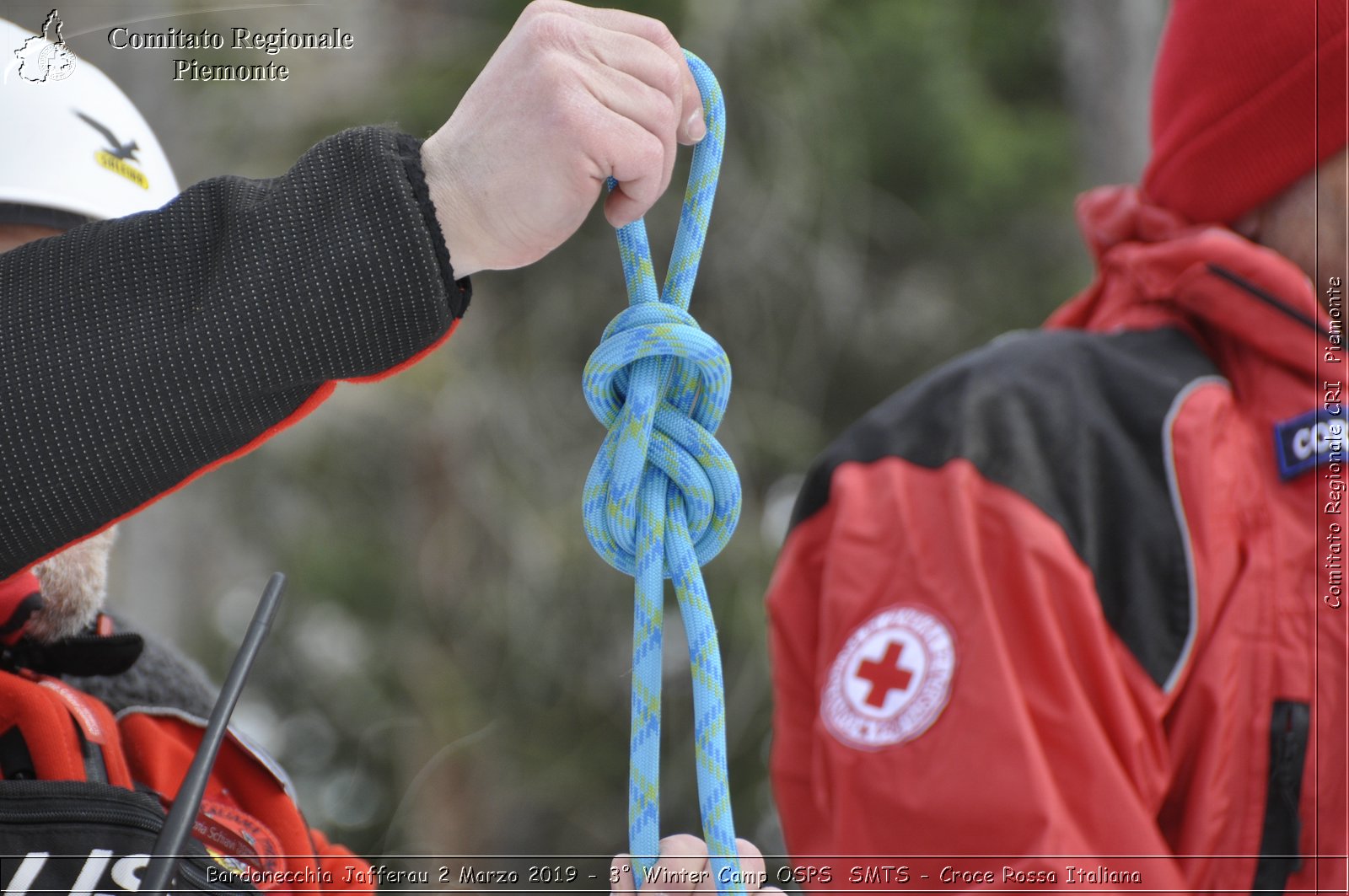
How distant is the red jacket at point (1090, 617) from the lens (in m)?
1.47

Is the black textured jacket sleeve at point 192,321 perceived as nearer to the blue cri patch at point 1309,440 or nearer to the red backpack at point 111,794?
the red backpack at point 111,794

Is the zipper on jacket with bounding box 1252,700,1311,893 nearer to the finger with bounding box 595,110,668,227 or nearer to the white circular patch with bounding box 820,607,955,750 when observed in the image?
the white circular patch with bounding box 820,607,955,750

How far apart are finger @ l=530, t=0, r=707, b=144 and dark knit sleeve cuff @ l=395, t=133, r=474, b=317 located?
141mm

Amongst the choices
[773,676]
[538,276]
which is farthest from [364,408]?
[773,676]

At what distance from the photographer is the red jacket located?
1.47 m

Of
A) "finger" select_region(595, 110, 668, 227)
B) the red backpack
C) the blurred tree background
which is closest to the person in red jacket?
the red backpack

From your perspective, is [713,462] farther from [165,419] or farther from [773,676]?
[773,676]

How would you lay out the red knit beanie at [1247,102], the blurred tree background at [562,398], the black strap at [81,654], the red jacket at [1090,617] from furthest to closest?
1. the blurred tree background at [562,398]
2. the red knit beanie at [1247,102]
3. the red jacket at [1090,617]
4. the black strap at [81,654]

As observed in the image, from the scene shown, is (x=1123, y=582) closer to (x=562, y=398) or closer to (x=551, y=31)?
(x=551, y=31)

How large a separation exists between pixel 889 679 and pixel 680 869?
65 centimetres

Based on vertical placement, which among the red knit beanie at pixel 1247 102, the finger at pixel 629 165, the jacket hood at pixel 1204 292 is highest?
the red knit beanie at pixel 1247 102

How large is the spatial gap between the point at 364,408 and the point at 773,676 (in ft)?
10.6

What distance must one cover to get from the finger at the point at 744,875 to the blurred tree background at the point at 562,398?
2896 millimetres

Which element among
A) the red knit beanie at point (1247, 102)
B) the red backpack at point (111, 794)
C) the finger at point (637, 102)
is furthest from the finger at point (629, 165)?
the red knit beanie at point (1247, 102)
